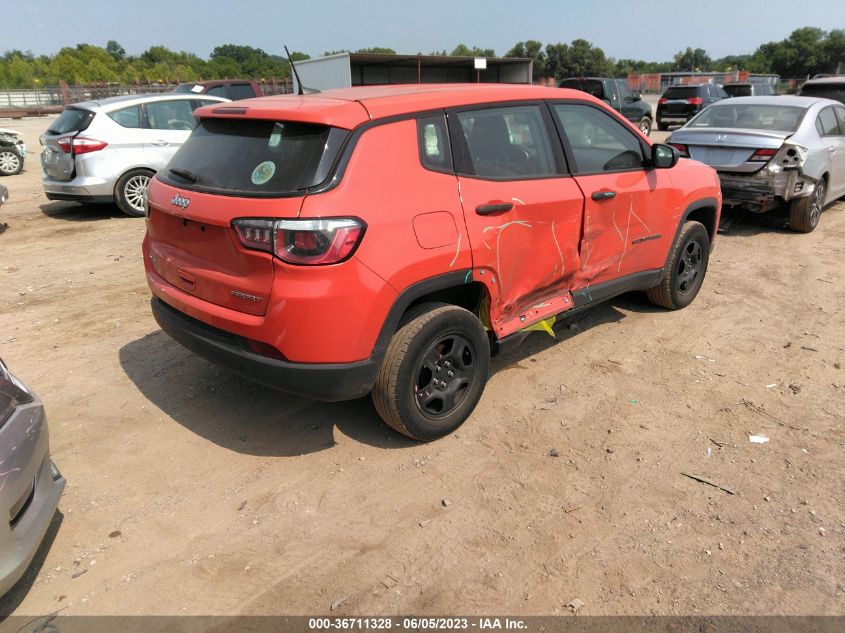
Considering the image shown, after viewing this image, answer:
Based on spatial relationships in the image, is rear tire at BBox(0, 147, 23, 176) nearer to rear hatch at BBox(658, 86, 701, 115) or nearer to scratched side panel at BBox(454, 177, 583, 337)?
scratched side panel at BBox(454, 177, 583, 337)

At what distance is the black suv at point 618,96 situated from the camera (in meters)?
18.3

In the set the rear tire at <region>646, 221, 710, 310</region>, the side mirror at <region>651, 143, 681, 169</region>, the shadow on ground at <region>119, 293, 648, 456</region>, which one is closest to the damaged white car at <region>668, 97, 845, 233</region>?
the rear tire at <region>646, 221, 710, 310</region>

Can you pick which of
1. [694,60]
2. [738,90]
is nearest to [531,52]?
[694,60]

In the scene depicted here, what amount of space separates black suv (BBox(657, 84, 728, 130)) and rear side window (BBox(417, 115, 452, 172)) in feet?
64.7

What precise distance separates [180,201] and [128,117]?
6617mm

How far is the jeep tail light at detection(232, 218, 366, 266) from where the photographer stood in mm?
2791

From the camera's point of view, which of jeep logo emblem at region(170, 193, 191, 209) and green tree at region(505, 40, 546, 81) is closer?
jeep logo emblem at region(170, 193, 191, 209)

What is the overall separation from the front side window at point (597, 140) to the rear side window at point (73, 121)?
719cm

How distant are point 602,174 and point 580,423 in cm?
170

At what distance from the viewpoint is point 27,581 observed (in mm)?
2605

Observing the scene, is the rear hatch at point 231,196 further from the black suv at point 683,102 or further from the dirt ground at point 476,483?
the black suv at point 683,102

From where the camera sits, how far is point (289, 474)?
3307 mm

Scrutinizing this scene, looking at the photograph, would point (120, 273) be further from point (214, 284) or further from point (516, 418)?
point (516, 418)

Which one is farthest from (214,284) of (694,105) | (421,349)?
(694,105)
